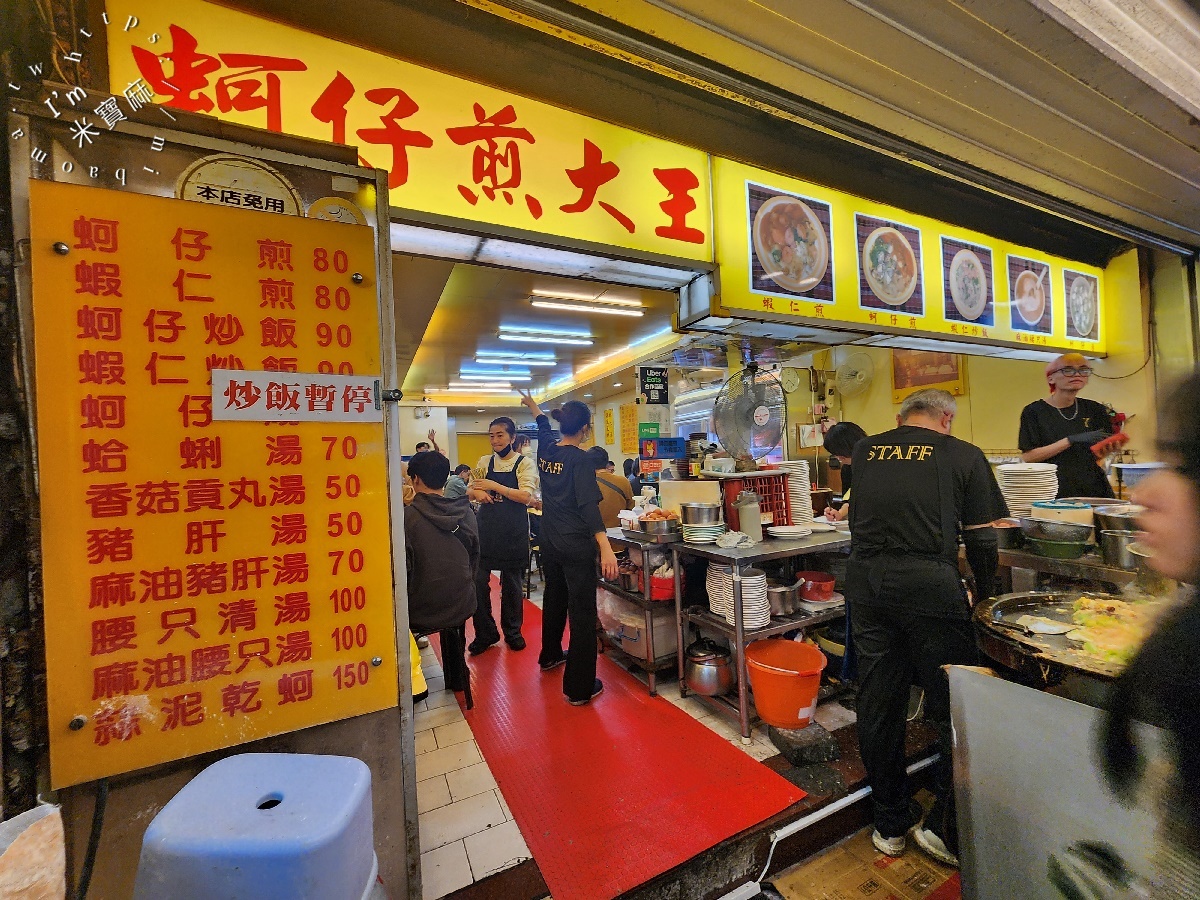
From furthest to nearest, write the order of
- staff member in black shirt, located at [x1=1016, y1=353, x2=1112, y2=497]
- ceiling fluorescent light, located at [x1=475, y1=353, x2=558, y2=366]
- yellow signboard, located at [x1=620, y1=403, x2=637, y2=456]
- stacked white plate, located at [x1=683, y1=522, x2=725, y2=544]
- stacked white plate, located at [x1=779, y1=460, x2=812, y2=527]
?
1. yellow signboard, located at [x1=620, y1=403, x2=637, y2=456]
2. ceiling fluorescent light, located at [x1=475, y1=353, x2=558, y2=366]
3. stacked white plate, located at [x1=779, y1=460, x2=812, y2=527]
4. staff member in black shirt, located at [x1=1016, y1=353, x2=1112, y2=497]
5. stacked white plate, located at [x1=683, y1=522, x2=725, y2=544]

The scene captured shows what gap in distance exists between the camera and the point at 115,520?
1.26 m

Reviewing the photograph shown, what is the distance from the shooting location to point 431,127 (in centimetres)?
219

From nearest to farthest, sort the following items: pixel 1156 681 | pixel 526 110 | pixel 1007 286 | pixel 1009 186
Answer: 1. pixel 1156 681
2. pixel 526 110
3. pixel 1009 186
4. pixel 1007 286

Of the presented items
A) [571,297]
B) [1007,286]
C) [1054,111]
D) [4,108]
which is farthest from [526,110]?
[1007,286]

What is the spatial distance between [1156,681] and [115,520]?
2.54 m

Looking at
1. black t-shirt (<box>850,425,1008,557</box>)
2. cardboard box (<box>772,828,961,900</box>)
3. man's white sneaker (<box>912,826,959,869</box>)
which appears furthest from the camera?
black t-shirt (<box>850,425,1008,557</box>)

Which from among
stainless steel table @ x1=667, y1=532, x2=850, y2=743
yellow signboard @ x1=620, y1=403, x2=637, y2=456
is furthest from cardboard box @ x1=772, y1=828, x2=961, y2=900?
yellow signboard @ x1=620, y1=403, x2=637, y2=456

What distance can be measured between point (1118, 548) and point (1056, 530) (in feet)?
0.77

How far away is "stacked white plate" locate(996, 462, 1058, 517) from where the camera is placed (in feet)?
10.3

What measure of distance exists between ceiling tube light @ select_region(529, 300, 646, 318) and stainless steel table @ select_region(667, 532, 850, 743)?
4.03 metres

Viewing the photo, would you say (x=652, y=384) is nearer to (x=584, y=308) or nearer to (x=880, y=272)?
(x=584, y=308)

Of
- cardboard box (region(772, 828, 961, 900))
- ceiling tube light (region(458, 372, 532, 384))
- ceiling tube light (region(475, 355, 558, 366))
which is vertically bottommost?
cardboard box (region(772, 828, 961, 900))

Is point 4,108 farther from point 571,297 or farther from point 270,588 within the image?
point 571,297

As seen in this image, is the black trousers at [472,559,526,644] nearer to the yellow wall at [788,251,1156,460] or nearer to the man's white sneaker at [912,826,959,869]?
the man's white sneaker at [912,826,959,869]
